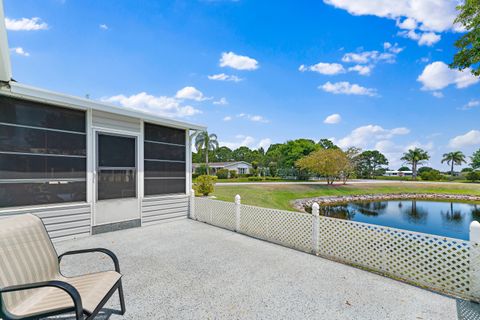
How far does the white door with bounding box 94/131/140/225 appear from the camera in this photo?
5062mm

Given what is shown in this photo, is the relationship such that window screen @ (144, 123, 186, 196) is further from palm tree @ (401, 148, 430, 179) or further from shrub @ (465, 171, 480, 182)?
palm tree @ (401, 148, 430, 179)

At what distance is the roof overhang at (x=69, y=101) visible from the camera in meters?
3.80

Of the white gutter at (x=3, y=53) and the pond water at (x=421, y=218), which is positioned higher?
the white gutter at (x=3, y=53)

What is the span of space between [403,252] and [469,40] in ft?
17.3

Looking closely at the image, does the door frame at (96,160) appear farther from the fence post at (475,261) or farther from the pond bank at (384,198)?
the pond bank at (384,198)

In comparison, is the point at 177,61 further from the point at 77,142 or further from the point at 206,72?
the point at 77,142

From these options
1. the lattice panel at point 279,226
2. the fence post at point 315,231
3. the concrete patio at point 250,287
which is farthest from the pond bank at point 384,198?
the concrete patio at point 250,287

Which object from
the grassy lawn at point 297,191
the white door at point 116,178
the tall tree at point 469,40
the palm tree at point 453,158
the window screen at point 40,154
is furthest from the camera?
the palm tree at point 453,158

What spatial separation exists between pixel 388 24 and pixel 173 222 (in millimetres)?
11584

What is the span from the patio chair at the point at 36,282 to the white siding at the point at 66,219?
8.98 ft

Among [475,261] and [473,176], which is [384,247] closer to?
[475,261]

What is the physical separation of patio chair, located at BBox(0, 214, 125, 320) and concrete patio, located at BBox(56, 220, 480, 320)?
1.80 ft

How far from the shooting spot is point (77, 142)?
15.6ft

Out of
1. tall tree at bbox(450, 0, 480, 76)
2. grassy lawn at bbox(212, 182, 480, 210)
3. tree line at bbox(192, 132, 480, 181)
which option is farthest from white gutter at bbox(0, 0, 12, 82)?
tree line at bbox(192, 132, 480, 181)
